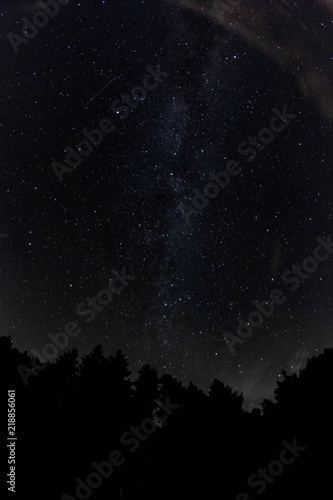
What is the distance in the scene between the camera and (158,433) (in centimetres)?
1218

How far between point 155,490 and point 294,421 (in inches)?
216

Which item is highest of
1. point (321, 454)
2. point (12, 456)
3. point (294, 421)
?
point (12, 456)

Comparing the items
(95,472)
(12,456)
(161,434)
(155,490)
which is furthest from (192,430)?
(12,456)

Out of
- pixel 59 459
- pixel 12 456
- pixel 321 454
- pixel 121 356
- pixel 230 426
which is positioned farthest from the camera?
pixel 121 356

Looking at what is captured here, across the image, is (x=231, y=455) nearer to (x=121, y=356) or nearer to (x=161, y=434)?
(x=161, y=434)

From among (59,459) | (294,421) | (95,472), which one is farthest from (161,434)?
(294,421)

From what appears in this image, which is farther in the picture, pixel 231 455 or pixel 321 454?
pixel 231 455

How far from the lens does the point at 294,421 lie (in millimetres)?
9375

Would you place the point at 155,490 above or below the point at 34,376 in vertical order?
below

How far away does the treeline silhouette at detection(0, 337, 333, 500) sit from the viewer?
920cm

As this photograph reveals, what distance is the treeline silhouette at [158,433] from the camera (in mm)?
9203

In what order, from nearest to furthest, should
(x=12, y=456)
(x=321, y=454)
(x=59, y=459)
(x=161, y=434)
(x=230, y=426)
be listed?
(x=321, y=454), (x=12, y=456), (x=59, y=459), (x=230, y=426), (x=161, y=434)

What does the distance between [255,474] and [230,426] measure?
1.66 metres

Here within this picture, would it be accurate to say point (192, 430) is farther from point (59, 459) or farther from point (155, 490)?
point (59, 459)
